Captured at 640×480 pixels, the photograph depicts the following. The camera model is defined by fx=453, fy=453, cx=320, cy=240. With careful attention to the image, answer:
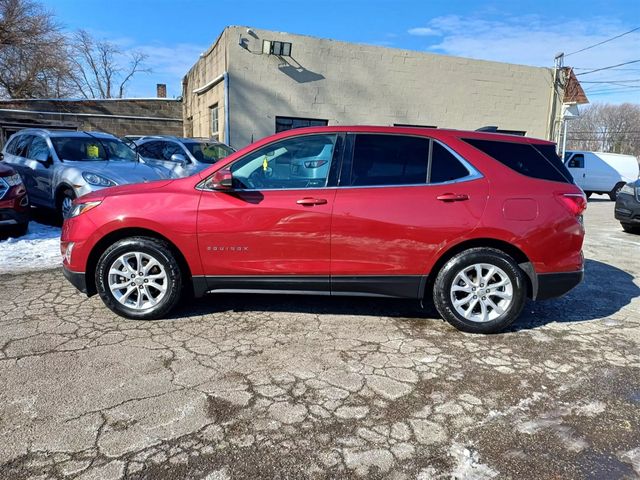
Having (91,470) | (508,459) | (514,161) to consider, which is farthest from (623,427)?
(91,470)

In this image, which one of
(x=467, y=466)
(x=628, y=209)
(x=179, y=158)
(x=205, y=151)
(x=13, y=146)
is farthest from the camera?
(x=205, y=151)

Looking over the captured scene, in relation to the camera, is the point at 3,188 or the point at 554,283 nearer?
the point at 554,283

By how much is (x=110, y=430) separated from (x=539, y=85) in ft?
60.3

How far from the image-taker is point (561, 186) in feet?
12.9

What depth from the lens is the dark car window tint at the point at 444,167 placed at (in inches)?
155

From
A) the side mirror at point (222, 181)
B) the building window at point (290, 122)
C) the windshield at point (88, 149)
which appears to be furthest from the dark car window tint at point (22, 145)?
the side mirror at point (222, 181)

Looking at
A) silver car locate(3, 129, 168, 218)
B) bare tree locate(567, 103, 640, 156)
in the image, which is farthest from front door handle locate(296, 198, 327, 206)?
bare tree locate(567, 103, 640, 156)

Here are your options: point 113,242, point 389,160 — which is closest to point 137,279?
point 113,242

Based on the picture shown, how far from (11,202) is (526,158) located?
7035 millimetres

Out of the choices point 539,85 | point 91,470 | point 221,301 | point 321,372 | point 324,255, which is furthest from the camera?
point 539,85

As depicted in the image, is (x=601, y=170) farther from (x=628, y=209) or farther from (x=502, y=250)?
(x=502, y=250)

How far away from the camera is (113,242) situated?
4.13 m

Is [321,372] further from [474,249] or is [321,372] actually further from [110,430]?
[474,249]

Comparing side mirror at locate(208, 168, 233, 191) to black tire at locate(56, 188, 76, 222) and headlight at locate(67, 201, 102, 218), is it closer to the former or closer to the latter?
headlight at locate(67, 201, 102, 218)
